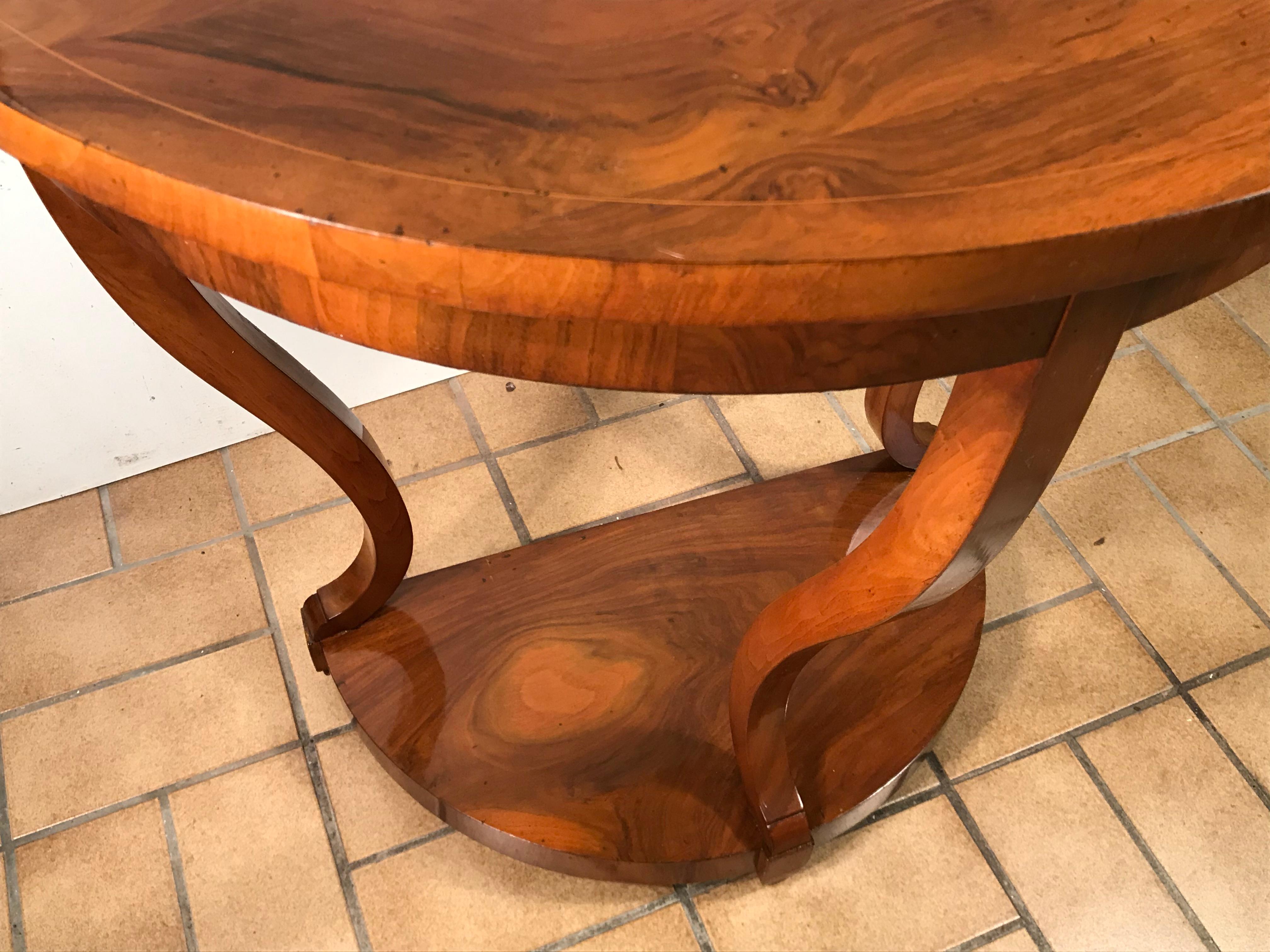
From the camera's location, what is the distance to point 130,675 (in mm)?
1249

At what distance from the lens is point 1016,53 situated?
0.56 meters

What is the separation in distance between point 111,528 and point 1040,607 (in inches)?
48.4

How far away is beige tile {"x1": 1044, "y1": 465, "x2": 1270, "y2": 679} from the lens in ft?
4.19

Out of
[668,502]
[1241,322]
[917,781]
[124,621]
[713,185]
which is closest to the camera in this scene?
[713,185]

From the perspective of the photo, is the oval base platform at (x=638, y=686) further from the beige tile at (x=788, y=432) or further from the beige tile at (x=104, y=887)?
the beige tile at (x=104, y=887)

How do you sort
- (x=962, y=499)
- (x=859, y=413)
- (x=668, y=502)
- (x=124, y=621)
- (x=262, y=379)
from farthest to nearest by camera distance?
1. (x=859, y=413)
2. (x=668, y=502)
3. (x=124, y=621)
4. (x=262, y=379)
5. (x=962, y=499)

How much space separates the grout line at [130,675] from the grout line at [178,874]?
0.55 ft

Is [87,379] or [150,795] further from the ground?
[87,379]

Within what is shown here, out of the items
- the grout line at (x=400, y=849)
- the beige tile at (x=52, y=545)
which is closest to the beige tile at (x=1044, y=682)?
the grout line at (x=400, y=849)

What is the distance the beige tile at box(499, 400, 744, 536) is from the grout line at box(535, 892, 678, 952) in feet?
1.63

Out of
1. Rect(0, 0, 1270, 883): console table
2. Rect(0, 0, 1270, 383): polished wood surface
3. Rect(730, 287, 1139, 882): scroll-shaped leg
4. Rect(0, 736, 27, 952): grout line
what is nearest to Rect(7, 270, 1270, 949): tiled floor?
Rect(0, 736, 27, 952): grout line

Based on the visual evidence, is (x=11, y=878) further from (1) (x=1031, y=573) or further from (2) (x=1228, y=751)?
(2) (x=1228, y=751)

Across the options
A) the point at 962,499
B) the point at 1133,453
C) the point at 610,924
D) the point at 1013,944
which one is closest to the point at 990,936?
the point at 1013,944

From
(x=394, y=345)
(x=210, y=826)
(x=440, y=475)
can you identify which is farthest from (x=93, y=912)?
(x=394, y=345)
